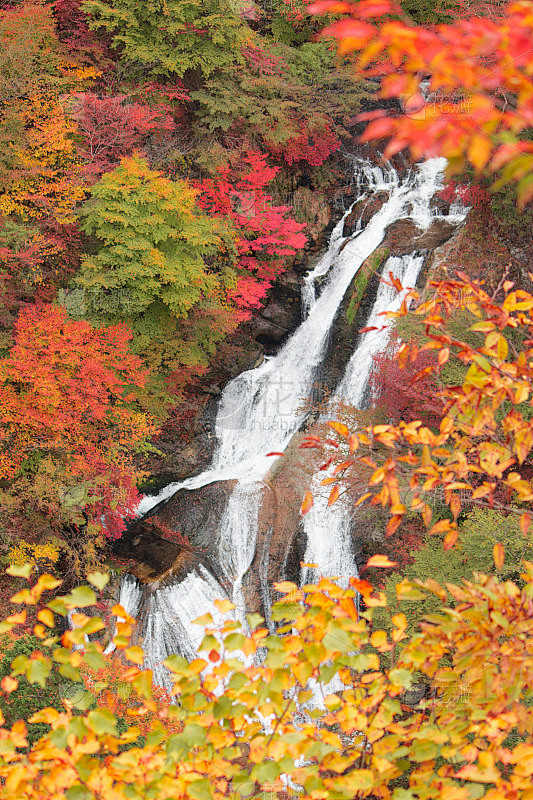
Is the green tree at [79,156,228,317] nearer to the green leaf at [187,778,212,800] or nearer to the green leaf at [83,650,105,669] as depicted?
the green leaf at [83,650,105,669]

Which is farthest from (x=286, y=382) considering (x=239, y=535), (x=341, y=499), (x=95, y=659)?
(x=95, y=659)

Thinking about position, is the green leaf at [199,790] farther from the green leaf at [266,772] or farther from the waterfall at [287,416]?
the waterfall at [287,416]

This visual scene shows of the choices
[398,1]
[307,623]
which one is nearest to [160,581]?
[307,623]

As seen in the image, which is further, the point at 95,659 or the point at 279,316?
the point at 279,316

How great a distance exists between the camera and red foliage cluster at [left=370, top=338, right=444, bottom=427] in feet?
29.2

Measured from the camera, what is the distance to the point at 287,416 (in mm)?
12555

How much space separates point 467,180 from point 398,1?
27.8 feet

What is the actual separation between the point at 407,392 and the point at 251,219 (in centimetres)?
552

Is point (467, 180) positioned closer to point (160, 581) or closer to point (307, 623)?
point (160, 581)

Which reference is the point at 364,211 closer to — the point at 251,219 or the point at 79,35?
the point at 251,219

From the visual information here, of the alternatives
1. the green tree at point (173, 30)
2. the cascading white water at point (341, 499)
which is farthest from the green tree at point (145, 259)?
the cascading white water at point (341, 499)

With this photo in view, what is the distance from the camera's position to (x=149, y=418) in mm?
10477

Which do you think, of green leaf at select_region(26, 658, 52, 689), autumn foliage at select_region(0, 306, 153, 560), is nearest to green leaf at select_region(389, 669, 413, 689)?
green leaf at select_region(26, 658, 52, 689)

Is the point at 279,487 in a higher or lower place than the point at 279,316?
lower
